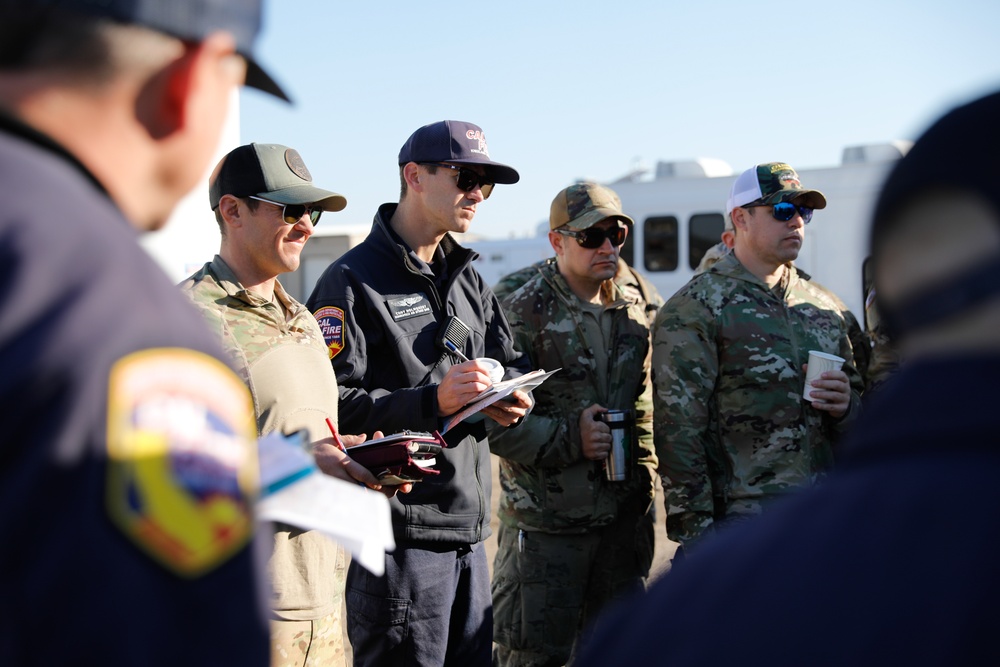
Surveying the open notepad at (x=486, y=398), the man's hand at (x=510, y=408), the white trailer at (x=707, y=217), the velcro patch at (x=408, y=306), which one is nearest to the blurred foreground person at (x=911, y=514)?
the open notepad at (x=486, y=398)

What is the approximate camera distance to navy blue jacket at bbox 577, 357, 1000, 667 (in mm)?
796

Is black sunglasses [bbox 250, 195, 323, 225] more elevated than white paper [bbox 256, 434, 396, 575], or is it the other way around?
black sunglasses [bbox 250, 195, 323, 225]

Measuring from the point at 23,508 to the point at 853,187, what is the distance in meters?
13.6

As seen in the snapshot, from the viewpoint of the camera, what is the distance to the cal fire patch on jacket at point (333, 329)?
3.59 m

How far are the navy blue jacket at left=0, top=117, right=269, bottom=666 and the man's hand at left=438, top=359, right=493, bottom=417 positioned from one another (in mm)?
2538

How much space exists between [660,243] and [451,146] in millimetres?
10265

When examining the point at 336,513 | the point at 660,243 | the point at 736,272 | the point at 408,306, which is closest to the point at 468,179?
the point at 408,306

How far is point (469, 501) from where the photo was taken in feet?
12.4

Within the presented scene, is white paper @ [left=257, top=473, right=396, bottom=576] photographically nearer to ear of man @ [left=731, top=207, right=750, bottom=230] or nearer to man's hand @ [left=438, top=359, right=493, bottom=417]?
man's hand @ [left=438, top=359, right=493, bottom=417]

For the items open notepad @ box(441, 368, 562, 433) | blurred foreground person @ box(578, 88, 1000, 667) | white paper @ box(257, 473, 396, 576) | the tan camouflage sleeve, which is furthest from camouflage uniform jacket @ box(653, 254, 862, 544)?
blurred foreground person @ box(578, 88, 1000, 667)

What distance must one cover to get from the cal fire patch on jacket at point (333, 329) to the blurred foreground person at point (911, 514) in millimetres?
2768

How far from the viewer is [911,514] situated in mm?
833

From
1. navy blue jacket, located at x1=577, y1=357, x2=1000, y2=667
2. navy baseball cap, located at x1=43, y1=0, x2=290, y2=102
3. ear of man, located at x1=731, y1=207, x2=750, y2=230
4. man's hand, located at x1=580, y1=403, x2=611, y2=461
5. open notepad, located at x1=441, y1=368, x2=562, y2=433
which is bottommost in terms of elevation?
man's hand, located at x1=580, y1=403, x2=611, y2=461

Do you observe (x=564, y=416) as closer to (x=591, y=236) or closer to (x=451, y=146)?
(x=591, y=236)
